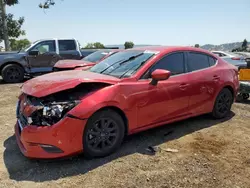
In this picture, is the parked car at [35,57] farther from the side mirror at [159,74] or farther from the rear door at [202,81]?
the side mirror at [159,74]

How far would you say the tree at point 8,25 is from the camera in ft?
59.0

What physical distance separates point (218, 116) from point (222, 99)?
1.20 feet

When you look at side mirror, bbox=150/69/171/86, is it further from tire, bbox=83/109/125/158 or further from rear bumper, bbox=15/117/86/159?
rear bumper, bbox=15/117/86/159

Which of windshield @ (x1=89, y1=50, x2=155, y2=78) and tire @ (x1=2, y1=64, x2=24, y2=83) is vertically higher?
windshield @ (x1=89, y1=50, x2=155, y2=78)

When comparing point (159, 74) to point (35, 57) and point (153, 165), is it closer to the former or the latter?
point (153, 165)

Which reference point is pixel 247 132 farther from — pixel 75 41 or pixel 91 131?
pixel 75 41

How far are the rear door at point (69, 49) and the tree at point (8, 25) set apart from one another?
844 cm

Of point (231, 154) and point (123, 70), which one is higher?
point (123, 70)

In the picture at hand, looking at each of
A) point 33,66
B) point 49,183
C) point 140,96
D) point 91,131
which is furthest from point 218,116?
point 33,66

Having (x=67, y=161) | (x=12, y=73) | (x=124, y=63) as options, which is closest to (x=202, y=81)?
(x=124, y=63)

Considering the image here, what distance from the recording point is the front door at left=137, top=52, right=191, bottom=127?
410 centimetres

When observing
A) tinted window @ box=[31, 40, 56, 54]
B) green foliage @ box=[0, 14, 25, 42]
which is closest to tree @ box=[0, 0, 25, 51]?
green foliage @ box=[0, 14, 25, 42]

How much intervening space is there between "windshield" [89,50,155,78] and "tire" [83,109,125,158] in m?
0.75

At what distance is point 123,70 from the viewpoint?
4277mm
